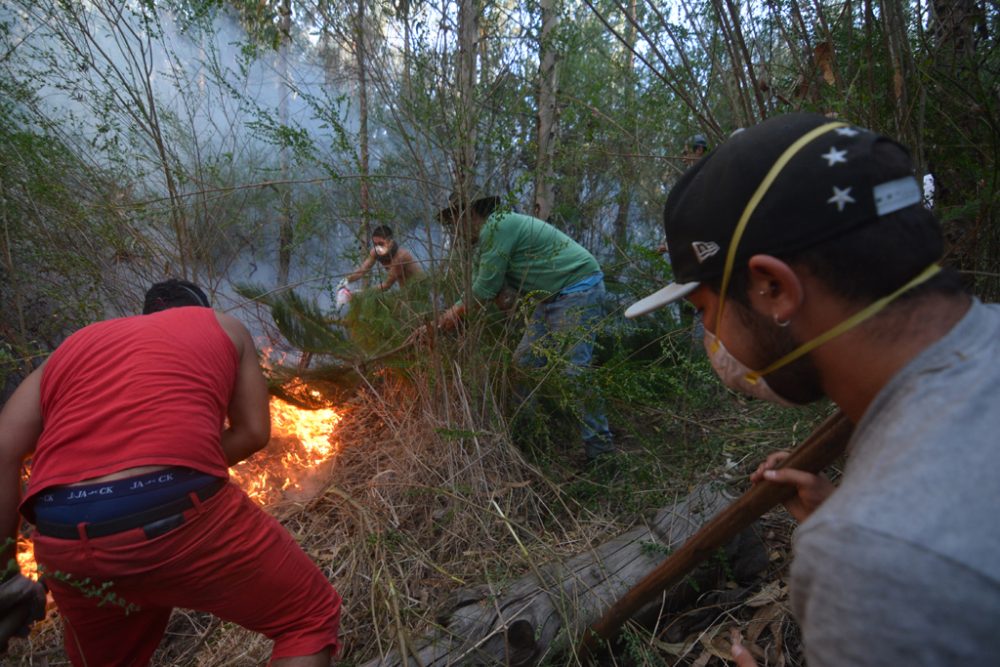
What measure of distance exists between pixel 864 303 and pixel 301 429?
13.6 feet

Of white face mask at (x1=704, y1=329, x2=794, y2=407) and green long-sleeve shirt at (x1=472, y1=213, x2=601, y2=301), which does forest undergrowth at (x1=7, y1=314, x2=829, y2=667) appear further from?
white face mask at (x1=704, y1=329, x2=794, y2=407)

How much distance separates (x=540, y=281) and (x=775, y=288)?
2.83 m

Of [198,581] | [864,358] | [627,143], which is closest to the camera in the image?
[864,358]

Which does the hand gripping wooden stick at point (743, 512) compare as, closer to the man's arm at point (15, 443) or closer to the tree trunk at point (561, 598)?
the tree trunk at point (561, 598)

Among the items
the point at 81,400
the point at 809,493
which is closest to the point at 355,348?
the point at 81,400

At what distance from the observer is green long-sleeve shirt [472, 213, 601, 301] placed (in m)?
3.48

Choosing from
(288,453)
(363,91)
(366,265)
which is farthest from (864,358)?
(288,453)

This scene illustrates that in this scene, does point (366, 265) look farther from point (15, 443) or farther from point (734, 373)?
point (734, 373)

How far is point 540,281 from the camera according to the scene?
381 centimetres

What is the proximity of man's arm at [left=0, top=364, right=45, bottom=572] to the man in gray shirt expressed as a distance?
7.00 ft

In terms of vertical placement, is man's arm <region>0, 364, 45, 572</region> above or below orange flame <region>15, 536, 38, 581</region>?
above

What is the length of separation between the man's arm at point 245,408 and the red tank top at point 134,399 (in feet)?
0.34

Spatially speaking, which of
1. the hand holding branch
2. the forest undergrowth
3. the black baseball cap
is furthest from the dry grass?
the black baseball cap

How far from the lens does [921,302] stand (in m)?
0.91
